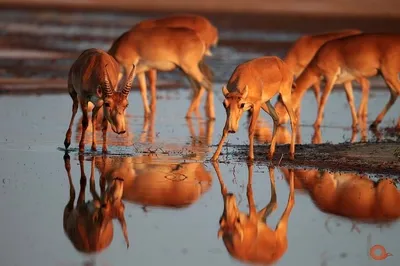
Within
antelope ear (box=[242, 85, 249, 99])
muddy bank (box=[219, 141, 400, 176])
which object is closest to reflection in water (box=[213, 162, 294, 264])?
antelope ear (box=[242, 85, 249, 99])

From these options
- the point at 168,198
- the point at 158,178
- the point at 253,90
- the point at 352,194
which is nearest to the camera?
the point at 168,198

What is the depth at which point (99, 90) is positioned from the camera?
50.2 ft

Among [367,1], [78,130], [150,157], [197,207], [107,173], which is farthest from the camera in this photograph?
[367,1]

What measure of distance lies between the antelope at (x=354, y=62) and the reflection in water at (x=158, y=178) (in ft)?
18.2

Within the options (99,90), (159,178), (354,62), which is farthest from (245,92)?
(354,62)

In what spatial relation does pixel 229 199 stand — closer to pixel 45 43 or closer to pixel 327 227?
pixel 327 227

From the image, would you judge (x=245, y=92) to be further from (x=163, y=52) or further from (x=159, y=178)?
(x=163, y=52)

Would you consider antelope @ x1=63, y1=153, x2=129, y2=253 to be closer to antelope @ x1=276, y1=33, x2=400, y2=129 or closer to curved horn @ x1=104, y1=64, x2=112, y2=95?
curved horn @ x1=104, y1=64, x2=112, y2=95

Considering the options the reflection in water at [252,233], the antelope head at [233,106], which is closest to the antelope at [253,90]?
the antelope head at [233,106]

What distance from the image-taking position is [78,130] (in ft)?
61.5

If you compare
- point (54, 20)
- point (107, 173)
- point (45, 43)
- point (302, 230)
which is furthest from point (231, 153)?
point (54, 20)

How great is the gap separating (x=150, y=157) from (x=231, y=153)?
1.25 m

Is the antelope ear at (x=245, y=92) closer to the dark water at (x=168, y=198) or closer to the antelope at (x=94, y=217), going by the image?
the dark water at (x=168, y=198)

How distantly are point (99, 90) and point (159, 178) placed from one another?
1.98 metres
